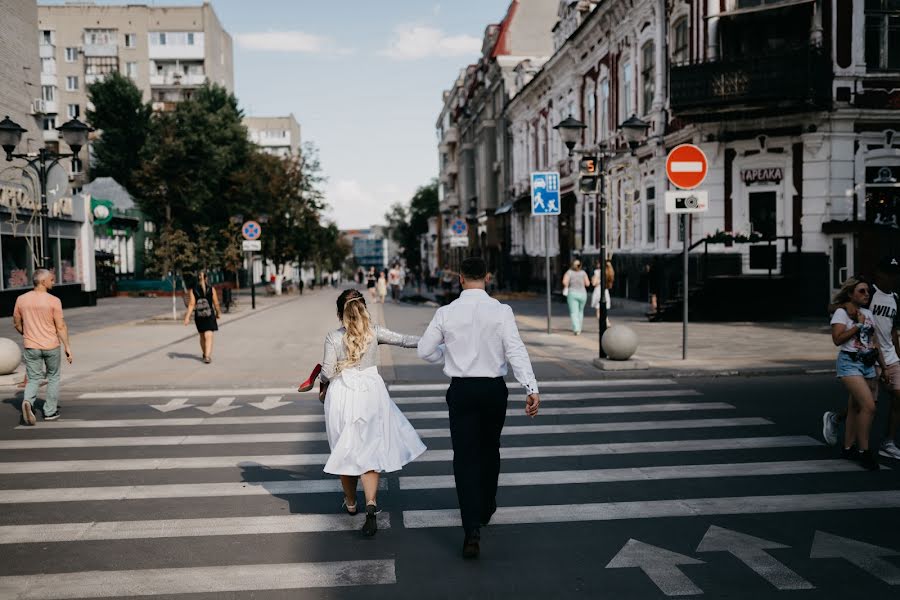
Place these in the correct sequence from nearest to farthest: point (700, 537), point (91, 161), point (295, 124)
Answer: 1. point (700, 537)
2. point (91, 161)
3. point (295, 124)

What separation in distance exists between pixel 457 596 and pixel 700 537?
1.89 m

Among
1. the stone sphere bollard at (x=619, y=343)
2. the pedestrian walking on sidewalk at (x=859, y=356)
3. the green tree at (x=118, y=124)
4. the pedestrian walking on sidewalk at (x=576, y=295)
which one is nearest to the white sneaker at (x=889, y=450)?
the pedestrian walking on sidewalk at (x=859, y=356)

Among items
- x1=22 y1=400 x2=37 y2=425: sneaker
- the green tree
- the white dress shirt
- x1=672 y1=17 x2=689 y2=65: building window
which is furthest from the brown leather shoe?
the green tree

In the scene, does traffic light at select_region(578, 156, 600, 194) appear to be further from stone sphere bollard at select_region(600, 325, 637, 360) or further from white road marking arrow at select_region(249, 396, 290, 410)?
white road marking arrow at select_region(249, 396, 290, 410)

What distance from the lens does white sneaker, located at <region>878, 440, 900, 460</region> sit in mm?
7562

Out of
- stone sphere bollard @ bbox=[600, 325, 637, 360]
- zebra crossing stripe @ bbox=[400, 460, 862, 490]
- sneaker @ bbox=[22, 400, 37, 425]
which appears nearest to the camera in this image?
zebra crossing stripe @ bbox=[400, 460, 862, 490]

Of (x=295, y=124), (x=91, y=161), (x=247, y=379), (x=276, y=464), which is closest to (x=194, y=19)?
(x=91, y=161)

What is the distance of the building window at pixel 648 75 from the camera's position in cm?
2766

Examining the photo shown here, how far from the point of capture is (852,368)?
290 inches

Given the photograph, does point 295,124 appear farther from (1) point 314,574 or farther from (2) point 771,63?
(1) point 314,574

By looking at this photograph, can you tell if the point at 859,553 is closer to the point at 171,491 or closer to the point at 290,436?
the point at 171,491

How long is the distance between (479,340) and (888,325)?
14.5ft

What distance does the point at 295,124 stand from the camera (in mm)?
124188

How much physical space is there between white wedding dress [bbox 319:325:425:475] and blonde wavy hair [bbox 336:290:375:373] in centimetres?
4
